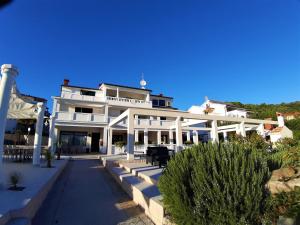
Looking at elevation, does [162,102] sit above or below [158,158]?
above

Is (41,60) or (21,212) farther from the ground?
(41,60)

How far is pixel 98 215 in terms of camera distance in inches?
191

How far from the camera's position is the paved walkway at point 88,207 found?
4504 millimetres

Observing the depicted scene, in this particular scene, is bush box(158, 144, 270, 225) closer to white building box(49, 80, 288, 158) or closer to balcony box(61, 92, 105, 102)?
white building box(49, 80, 288, 158)

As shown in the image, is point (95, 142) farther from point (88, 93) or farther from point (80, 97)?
point (88, 93)

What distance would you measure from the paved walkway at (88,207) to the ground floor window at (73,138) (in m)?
18.7

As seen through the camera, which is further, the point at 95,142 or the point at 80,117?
the point at 95,142

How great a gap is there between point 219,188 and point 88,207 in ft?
13.3

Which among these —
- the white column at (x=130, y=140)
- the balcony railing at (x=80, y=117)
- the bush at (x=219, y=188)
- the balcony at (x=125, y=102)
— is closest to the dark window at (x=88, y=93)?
the balcony at (x=125, y=102)

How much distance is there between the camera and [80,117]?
23.1m

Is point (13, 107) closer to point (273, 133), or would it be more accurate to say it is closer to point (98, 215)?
point (98, 215)

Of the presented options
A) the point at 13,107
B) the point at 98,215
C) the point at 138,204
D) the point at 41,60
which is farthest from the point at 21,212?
the point at 41,60

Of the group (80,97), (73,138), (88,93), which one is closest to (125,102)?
(88,93)

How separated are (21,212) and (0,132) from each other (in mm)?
2468
